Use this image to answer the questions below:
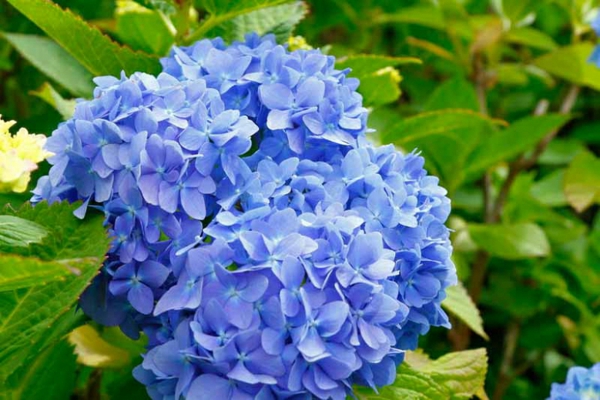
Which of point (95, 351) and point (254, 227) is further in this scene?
point (95, 351)

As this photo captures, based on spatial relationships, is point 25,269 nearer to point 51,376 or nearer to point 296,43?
point 51,376

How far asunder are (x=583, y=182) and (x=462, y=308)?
0.56 meters

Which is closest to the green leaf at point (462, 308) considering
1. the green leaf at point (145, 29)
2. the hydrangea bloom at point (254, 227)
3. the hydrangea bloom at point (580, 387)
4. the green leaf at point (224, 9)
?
the hydrangea bloom at point (580, 387)

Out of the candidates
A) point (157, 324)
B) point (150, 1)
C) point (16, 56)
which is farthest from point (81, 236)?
point (16, 56)

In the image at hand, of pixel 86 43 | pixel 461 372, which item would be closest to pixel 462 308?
pixel 461 372

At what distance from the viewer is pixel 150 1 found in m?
1.25

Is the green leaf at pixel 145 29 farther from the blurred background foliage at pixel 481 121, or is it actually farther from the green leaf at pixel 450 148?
the green leaf at pixel 450 148

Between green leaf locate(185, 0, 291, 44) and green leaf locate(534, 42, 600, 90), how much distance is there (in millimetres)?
887

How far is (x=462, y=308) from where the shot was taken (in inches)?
51.9

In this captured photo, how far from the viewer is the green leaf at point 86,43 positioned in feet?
3.71

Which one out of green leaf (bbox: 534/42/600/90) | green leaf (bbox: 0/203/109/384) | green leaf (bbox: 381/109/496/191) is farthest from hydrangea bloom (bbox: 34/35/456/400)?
green leaf (bbox: 534/42/600/90)

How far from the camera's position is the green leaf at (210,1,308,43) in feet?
4.23

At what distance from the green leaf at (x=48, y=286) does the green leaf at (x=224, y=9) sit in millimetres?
422

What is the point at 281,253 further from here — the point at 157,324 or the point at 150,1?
the point at 150,1
